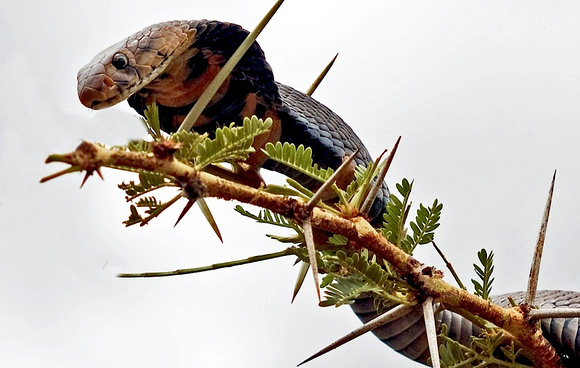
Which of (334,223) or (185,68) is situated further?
(185,68)

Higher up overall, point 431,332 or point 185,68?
point 185,68

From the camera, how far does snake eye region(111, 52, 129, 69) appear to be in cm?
221

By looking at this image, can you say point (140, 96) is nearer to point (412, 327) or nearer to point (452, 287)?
point (412, 327)

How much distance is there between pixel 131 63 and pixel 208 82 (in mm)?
344

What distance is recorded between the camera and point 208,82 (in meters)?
2.54

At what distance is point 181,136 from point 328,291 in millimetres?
468

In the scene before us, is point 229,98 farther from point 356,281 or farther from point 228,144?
point 228,144

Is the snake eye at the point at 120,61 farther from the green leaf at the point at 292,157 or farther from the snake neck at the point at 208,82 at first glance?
the green leaf at the point at 292,157

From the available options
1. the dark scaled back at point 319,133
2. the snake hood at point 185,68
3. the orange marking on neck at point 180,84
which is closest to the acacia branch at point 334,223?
the snake hood at point 185,68

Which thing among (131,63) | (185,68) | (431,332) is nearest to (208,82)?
(185,68)

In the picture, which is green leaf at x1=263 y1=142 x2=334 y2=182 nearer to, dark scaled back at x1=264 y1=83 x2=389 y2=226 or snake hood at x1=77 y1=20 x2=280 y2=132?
snake hood at x1=77 y1=20 x2=280 y2=132

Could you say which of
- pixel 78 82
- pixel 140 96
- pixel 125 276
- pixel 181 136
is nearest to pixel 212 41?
pixel 140 96

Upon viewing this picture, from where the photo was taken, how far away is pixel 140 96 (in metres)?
2.57

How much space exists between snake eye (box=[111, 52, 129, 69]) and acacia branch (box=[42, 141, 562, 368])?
46.8 inches
